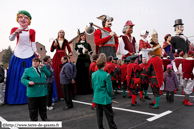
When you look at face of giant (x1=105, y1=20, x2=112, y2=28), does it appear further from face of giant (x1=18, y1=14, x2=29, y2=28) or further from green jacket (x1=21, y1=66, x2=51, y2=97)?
green jacket (x1=21, y1=66, x2=51, y2=97)

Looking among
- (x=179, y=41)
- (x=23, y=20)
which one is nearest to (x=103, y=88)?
(x=23, y=20)

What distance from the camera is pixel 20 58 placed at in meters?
5.52

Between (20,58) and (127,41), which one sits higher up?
(127,41)

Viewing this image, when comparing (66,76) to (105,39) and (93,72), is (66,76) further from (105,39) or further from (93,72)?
(105,39)

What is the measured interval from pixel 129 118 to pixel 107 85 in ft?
4.58

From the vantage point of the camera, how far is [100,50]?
579 centimetres

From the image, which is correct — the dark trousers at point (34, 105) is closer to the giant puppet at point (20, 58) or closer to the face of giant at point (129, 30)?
the giant puppet at point (20, 58)

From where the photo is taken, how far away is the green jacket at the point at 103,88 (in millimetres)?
2855

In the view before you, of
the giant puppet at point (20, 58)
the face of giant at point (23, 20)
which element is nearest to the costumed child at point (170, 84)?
the giant puppet at point (20, 58)

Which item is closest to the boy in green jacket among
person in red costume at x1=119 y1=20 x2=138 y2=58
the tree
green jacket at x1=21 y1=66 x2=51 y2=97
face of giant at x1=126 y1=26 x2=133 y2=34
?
green jacket at x1=21 y1=66 x2=51 y2=97

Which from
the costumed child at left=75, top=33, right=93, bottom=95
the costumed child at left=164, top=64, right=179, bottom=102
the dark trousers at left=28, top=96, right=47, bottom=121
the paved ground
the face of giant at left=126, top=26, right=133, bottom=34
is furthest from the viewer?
the costumed child at left=75, top=33, right=93, bottom=95

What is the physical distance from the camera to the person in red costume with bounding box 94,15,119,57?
553cm

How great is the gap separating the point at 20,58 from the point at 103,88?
396 centimetres

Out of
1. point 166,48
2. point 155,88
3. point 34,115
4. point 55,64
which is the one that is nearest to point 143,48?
point 166,48
